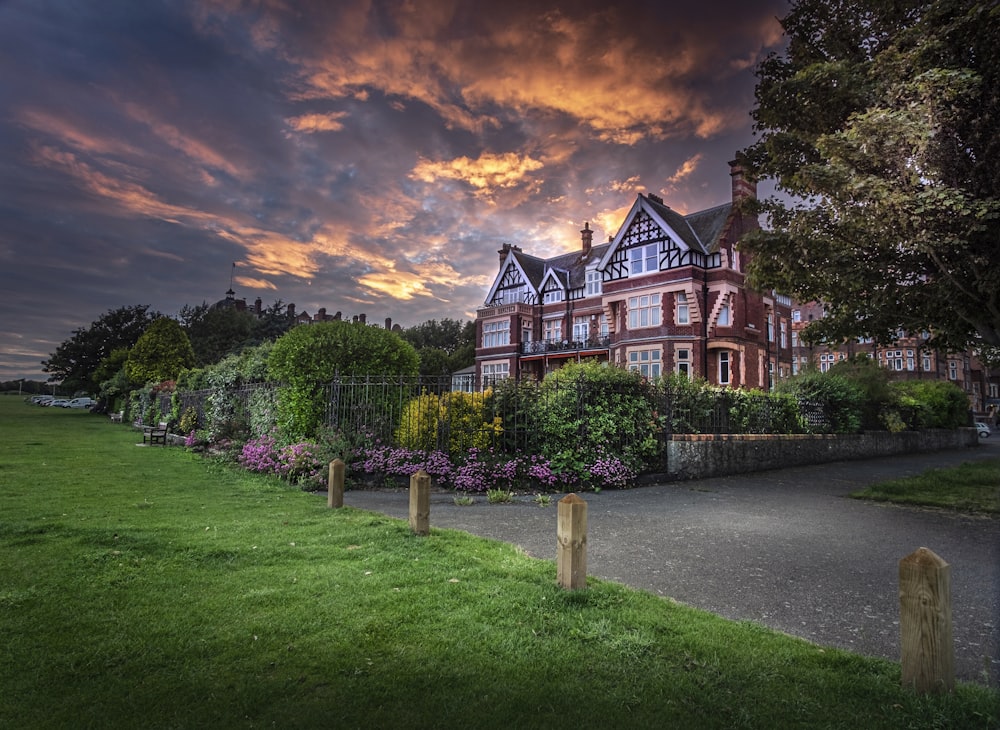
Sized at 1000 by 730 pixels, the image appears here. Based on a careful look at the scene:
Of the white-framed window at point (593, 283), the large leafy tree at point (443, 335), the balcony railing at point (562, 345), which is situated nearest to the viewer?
the balcony railing at point (562, 345)

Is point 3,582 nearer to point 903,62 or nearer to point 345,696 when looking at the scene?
point 345,696

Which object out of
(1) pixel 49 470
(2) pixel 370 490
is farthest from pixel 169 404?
(2) pixel 370 490

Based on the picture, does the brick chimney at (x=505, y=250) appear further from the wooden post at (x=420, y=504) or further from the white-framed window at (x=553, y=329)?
the wooden post at (x=420, y=504)

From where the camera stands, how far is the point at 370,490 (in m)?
10.1

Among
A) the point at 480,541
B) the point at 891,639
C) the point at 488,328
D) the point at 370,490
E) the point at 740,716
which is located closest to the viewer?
the point at 740,716

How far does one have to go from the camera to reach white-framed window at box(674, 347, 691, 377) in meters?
29.8

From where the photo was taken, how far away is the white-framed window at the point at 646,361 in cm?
3059

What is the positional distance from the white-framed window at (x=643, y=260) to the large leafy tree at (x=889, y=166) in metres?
19.9

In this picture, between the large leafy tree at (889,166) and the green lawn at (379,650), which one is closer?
the green lawn at (379,650)

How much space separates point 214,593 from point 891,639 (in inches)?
200

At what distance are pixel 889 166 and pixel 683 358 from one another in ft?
70.9

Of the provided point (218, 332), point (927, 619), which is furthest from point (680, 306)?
point (218, 332)

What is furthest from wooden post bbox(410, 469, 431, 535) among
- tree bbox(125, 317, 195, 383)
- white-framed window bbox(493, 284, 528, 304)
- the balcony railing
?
tree bbox(125, 317, 195, 383)

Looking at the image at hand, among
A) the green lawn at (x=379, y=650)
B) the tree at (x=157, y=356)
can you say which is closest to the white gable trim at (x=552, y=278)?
the tree at (x=157, y=356)
